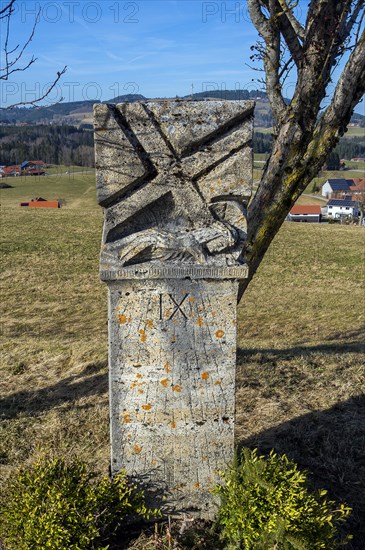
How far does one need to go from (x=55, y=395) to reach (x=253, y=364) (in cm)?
285

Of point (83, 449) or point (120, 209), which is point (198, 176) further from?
point (83, 449)

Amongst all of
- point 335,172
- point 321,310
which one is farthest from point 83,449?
point 335,172

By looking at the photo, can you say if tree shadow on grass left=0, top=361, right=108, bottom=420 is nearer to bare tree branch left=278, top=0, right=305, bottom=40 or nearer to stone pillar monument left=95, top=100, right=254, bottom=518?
stone pillar monument left=95, top=100, right=254, bottom=518

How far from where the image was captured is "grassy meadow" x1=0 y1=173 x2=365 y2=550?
514 cm

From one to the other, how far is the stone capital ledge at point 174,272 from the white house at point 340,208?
79.2 metres

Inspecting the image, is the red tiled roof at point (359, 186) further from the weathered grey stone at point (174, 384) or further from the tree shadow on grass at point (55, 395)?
the weathered grey stone at point (174, 384)

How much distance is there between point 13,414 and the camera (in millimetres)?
6195

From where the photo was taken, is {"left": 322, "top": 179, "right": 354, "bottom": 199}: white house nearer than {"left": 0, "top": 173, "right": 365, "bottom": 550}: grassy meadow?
No

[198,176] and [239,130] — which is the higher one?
[239,130]

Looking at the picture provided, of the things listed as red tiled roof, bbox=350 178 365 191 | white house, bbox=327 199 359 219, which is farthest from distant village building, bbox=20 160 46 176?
white house, bbox=327 199 359 219

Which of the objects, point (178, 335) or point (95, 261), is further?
point (95, 261)

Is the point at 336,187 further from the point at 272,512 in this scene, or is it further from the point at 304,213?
the point at 272,512

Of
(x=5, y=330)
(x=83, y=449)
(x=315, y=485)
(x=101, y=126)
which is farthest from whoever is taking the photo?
(x=5, y=330)

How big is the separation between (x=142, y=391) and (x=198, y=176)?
5.56ft
